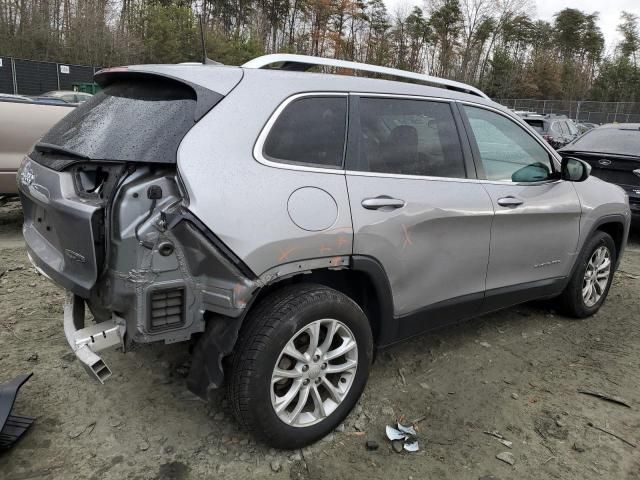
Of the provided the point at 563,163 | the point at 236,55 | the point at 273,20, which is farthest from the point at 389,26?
the point at 563,163

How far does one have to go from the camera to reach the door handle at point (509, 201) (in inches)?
131

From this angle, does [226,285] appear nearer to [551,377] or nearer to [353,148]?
[353,148]

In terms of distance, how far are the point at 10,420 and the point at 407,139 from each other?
2.55 metres

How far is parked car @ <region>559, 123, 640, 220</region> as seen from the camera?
22.6 feet

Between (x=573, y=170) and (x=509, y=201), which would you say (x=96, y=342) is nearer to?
(x=509, y=201)

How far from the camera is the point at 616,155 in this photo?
23.1ft

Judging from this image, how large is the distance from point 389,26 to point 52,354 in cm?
5867

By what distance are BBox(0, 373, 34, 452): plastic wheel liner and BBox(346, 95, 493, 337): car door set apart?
6.06ft

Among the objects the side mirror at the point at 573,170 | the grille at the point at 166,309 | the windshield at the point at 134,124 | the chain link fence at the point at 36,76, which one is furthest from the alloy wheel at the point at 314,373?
the chain link fence at the point at 36,76

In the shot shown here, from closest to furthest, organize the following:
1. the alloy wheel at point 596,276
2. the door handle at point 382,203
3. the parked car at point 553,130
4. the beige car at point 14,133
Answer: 1. the door handle at point 382,203
2. the alloy wheel at point 596,276
3. the beige car at point 14,133
4. the parked car at point 553,130

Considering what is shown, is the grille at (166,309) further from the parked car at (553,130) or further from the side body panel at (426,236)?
the parked car at (553,130)

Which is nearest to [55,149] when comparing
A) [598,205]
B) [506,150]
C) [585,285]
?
[506,150]

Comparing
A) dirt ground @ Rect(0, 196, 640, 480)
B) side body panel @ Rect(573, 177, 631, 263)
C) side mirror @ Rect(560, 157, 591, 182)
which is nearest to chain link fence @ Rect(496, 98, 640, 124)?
side body panel @ Rect(573, 177, 631, 263)

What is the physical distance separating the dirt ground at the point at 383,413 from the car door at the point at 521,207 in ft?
1.87
